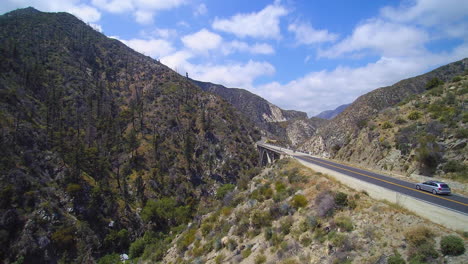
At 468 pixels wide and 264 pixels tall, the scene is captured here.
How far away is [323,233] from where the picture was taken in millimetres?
10680

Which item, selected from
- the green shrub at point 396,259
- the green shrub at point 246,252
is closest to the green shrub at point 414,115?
the green shrub at point 396,259

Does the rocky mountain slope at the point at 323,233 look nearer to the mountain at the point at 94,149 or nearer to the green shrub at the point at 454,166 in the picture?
the green shrub at the point at 454,166

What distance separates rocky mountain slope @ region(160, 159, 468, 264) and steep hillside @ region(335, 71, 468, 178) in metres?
12.7

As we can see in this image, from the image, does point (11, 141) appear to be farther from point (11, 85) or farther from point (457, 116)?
point (457, 116)

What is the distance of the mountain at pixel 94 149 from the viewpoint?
121ft

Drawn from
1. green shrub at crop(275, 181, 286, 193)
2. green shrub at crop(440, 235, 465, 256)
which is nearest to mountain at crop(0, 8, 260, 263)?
green shrub at crop(275, 181, 286, 193)

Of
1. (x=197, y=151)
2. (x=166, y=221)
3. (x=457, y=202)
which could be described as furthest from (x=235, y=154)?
(x=457, y=202)

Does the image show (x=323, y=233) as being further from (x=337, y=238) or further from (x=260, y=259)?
(x=260, y=259)

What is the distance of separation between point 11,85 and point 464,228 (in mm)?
82225

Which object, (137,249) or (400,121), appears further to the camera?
(137,249)

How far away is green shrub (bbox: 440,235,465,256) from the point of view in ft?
23.4

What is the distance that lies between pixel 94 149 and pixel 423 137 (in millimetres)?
64393

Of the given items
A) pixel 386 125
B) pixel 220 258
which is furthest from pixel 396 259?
pixel 386 125

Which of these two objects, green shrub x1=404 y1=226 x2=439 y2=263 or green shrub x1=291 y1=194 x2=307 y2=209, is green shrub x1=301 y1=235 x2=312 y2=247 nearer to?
green shrub x1=291 y1=194 x2=307 y2=209
